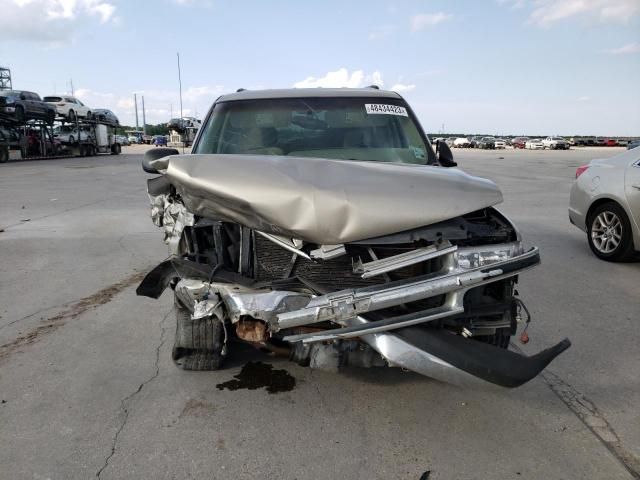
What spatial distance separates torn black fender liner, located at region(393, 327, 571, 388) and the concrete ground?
0.49m

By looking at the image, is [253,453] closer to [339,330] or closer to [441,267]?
[339,330]

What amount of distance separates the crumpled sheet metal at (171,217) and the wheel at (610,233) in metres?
5.48

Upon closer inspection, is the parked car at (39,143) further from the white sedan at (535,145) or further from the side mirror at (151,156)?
the white sedan at (535,145)

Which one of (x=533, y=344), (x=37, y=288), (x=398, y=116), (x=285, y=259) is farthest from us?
(x=37, y=288)

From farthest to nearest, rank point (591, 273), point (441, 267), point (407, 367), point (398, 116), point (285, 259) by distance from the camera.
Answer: point (591, 273)
point (398, 116)
point (285, 259)
point (441, 267)
point (407, 367)

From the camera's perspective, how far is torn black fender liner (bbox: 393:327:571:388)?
242cm

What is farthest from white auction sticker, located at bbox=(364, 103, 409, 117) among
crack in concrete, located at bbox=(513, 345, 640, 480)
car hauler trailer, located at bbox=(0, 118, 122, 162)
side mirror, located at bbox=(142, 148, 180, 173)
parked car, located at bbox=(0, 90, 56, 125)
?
car hauler trailer, located at bbox=(0, 118, 122, 162)

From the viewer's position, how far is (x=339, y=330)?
254 cm

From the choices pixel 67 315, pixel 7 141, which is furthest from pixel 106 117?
pixel 67 315

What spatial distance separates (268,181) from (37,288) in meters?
3.90

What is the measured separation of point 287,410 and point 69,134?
36.7 metres

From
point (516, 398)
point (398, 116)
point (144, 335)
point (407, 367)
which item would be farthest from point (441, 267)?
point (144, 335)

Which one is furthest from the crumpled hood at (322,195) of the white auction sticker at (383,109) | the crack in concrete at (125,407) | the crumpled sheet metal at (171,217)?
the white auction sticker at (383,109)

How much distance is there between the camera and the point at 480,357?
96.0 inches
